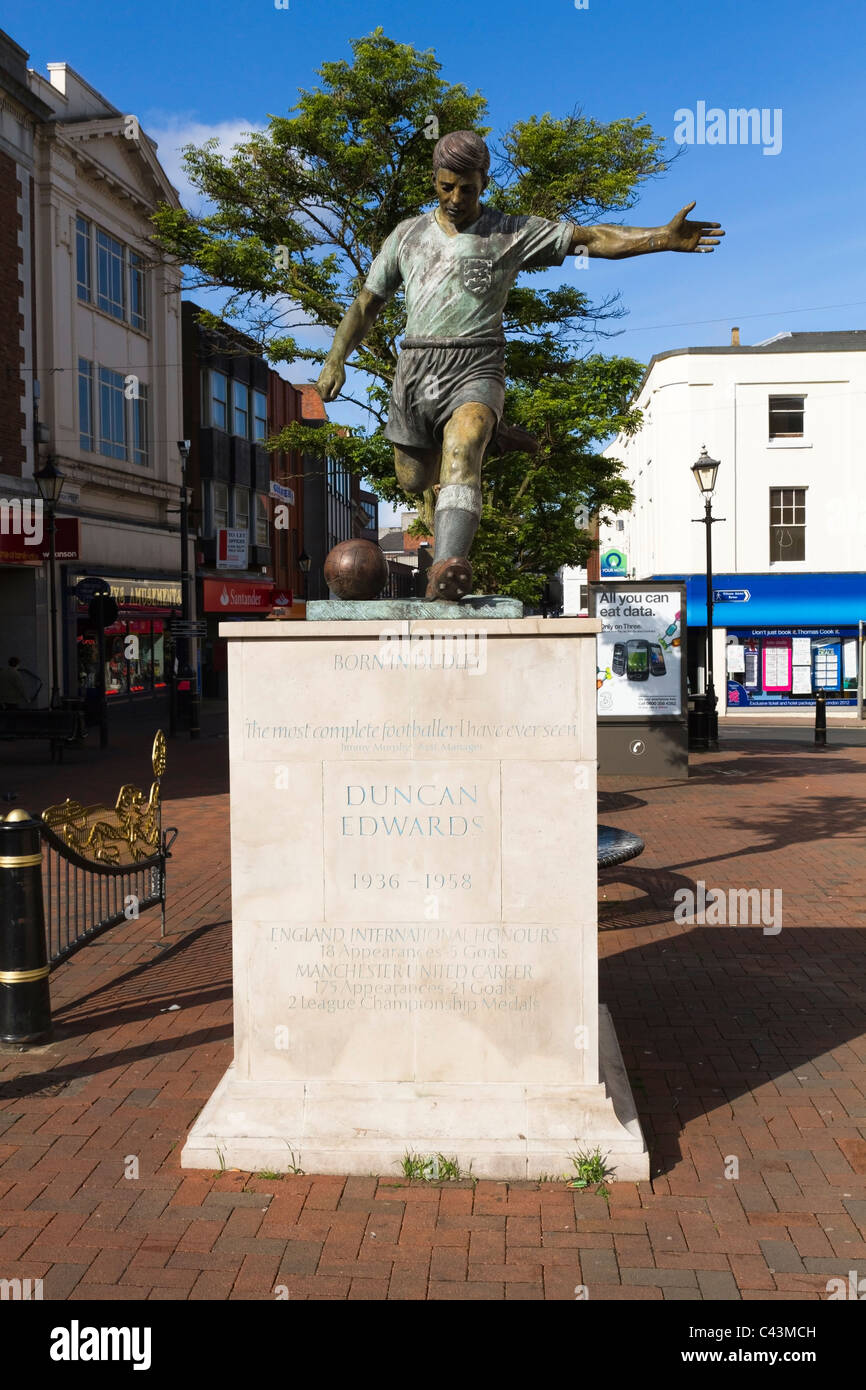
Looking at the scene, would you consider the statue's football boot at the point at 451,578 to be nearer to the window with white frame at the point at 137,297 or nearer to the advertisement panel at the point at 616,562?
the window with white frame at the point at 137,297

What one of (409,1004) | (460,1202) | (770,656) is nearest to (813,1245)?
(460,1202)

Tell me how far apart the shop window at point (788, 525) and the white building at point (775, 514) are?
3cm

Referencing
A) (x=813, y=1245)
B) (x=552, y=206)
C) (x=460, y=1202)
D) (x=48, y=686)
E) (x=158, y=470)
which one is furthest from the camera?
(x=158, y=470)

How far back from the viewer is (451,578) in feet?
15.0

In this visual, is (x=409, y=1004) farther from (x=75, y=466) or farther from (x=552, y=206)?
(x=75, y=466)

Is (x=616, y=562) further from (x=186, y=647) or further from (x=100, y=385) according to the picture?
(x=186, y=647)

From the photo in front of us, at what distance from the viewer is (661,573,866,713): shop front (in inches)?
1265

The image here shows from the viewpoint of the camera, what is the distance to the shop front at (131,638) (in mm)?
28422

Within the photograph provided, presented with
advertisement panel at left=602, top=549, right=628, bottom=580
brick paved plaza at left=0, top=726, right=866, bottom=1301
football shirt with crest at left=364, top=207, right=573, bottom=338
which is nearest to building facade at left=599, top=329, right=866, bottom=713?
advertisement panel at left=602, top=549, right=628, bottom=580

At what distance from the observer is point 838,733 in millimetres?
26297

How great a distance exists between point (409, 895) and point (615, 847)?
2.77 metres

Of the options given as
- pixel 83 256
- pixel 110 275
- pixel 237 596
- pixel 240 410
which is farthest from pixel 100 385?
pixel 240 410

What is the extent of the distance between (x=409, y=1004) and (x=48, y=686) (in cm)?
2285

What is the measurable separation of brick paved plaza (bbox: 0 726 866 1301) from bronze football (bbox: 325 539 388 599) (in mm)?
2339
